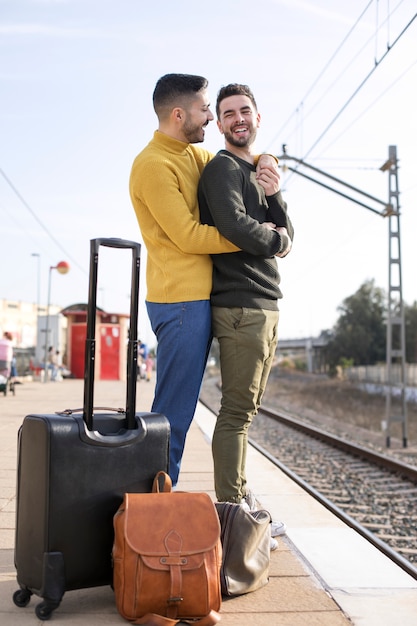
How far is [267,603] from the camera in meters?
2.79

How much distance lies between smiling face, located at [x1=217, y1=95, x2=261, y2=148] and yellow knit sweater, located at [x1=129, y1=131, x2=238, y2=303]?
236mm

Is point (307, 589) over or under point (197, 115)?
under

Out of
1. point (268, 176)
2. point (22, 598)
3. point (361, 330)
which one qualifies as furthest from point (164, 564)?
point (361, 330)

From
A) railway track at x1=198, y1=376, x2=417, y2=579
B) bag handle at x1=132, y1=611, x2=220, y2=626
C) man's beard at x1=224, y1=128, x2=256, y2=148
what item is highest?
man's beard at x1=224, y1=128, x2=256, y2=148

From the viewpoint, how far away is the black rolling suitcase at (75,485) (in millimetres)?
2584

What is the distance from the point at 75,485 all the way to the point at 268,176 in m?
1.69

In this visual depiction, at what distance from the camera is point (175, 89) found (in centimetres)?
344

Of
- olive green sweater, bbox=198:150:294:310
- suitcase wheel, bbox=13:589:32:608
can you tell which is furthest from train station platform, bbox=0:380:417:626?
olive green sweater, bbox=198:150:294:310

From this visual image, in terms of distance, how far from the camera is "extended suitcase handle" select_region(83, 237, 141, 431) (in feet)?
9.10

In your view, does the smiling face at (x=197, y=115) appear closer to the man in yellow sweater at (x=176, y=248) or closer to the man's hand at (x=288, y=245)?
the man in yellow sweater at (x=176, y=248)

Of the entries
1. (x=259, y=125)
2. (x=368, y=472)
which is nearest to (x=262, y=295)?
(x=259, y=125)

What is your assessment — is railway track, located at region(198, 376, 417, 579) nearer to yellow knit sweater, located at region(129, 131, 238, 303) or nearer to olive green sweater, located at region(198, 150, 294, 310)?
olive green sweater, located at region(198, 150, 294, 310)

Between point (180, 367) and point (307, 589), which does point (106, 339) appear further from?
point (307, 589)

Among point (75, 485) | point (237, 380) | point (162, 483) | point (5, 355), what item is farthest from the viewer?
point (5, 355)
